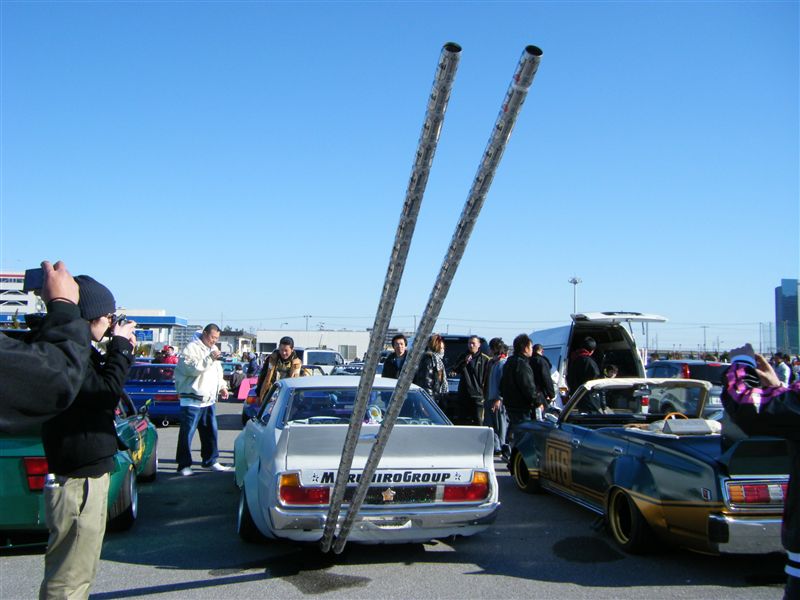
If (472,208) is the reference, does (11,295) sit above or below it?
above

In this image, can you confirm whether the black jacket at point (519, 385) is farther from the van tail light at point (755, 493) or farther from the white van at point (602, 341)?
the van tail light at point (755, 493)

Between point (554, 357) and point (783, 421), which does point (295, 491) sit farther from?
point (554, 357)

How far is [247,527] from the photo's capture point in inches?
214

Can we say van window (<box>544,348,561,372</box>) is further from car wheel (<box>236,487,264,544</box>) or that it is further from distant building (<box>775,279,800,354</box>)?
distant building (<box>775,279,800,354</box>)

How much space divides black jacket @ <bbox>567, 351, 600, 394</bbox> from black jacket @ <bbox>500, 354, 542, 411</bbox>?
180 centimetres

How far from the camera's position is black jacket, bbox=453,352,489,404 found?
9906 mm

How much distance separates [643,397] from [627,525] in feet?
11.0

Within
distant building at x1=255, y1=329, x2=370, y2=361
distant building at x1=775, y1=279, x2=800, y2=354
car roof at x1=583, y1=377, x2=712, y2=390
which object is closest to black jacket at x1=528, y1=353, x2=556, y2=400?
car roof at x1=583, y1=377, x2=712, y2=390

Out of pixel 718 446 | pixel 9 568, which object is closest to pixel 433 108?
pixel 718 446

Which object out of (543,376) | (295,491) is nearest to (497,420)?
Result: (543,376)

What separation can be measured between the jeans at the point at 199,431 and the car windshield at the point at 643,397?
4.30 meters

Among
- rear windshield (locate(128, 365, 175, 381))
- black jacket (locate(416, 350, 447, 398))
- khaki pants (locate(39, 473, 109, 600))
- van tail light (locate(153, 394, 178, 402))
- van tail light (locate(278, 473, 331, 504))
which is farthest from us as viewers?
rear windshield (locate(128, 365, 175, 381))

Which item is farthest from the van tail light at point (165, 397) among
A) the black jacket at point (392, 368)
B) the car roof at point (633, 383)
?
the car roof at point (633, 383)

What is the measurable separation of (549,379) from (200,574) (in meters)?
5.43
